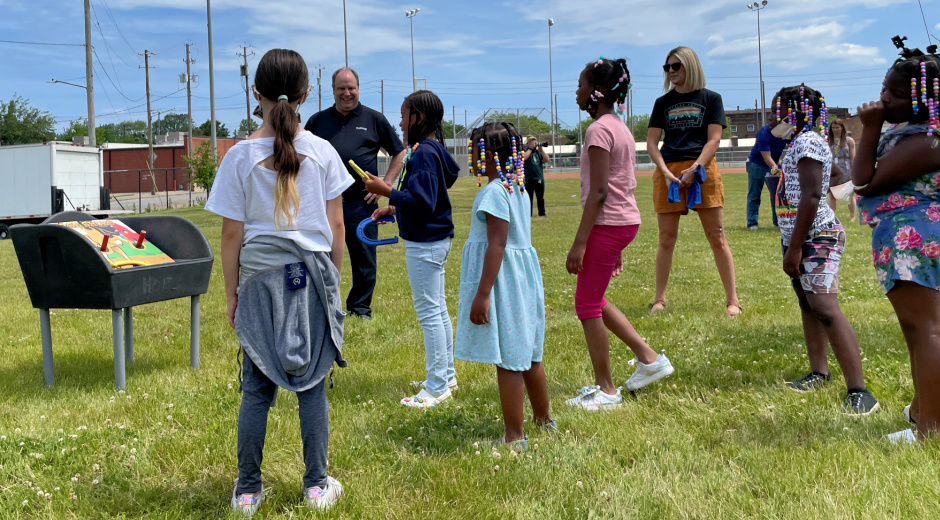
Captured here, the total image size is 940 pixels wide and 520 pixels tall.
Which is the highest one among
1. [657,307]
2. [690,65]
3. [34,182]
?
[34,182]

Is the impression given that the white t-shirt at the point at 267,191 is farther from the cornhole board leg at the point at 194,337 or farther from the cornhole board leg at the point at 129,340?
the cornhole board leg at the point at 129,340

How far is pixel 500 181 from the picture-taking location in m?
3.60

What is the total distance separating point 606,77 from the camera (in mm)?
4262

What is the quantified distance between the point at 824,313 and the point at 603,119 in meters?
1.61

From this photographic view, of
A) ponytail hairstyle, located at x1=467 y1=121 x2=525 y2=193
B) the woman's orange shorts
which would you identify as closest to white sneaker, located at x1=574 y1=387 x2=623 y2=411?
ponytail hairstyle, located at x1=467 y1=121 x2=525 y2=193

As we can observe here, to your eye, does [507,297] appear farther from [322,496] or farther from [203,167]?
[203,167]

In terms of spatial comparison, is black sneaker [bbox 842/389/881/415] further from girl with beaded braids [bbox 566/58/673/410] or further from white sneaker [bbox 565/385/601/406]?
white sneaker [bbox 565/385/601/406]

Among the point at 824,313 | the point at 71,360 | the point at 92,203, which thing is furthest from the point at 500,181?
the point at 92,203

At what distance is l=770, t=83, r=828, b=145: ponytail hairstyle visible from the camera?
414 centimetres

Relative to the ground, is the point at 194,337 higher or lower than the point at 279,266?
lower

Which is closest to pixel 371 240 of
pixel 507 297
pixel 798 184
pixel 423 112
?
pixel 423 112

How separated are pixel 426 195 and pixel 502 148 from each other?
935 mm

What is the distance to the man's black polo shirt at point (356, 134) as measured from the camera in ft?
22.4

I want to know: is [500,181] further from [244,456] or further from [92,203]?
[92,203]
